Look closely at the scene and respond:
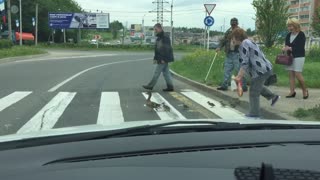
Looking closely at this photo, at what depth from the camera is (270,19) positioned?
2959cm

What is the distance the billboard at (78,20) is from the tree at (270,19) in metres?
54.2

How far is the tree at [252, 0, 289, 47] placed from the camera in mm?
29578

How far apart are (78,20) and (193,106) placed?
7164 cm

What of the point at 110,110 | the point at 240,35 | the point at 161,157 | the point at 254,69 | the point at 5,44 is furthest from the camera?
the point at 5,44

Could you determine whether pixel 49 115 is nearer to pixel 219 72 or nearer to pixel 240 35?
pixel 240 35

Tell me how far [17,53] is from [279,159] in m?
37.2

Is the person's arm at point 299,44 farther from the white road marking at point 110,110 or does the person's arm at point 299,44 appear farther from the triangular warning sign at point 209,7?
the triangular warning sign at point 209,7

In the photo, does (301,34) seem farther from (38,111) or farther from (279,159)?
(279,159)

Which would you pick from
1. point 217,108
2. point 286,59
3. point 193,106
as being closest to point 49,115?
point 193,106

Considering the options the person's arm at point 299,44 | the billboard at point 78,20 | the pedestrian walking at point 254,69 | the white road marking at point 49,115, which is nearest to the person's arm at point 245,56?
the pedestrian walking at point 254,69

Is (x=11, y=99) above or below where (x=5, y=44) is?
below

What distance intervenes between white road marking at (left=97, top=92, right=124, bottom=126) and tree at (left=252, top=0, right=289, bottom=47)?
16.7 m

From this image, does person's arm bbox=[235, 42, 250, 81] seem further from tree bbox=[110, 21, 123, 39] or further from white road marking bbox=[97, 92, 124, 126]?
tree bbox=[110, 21, 123, 39]

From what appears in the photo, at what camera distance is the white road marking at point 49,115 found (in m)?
9.16
